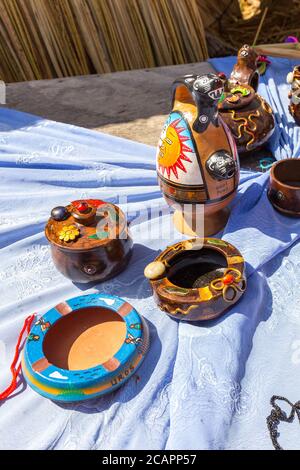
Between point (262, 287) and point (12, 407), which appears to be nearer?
point (12, 407)

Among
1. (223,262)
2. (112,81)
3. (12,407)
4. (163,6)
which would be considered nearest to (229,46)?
(163,6)

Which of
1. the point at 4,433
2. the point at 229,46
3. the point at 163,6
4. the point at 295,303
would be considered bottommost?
the point at 229,46

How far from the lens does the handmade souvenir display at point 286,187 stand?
4.79 ft

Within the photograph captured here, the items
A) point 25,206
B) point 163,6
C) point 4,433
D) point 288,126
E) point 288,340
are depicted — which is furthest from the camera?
point 163,6

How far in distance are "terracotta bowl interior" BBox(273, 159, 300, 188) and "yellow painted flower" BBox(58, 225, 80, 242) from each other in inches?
25.9

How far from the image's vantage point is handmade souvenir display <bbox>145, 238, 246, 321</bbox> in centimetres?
119

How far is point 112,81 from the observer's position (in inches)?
110

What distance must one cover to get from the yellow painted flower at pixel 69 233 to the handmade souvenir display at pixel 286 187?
63 centimetres

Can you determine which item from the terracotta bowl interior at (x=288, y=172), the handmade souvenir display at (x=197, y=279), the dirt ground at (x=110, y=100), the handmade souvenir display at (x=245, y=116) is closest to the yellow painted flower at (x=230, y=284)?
the handmade souvenir display at (x=197, y=279)

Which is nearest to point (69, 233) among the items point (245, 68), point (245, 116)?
point (245, 116)

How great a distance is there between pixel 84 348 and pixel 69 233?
Answer: 1.01 feet

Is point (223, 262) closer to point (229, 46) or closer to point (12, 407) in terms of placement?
point (12, 407)

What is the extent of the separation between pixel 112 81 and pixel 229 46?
1.46m

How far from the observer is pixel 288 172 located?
1.56 metres
